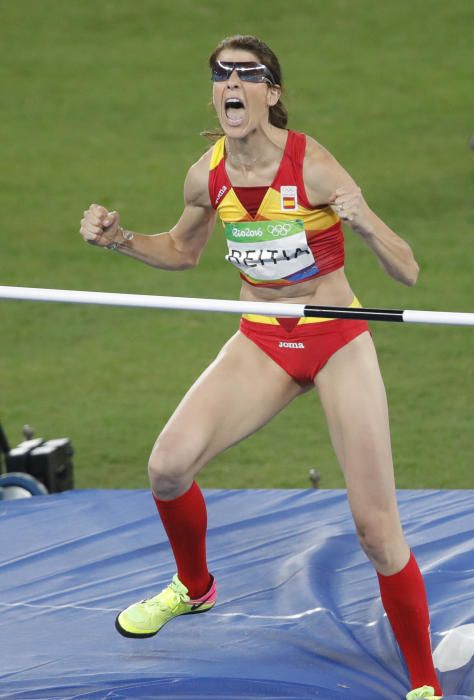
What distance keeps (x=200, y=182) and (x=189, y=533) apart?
3.35ft

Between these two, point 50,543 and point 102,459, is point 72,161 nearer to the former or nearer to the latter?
point 102,459

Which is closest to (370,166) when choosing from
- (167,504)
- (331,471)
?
(331,471)

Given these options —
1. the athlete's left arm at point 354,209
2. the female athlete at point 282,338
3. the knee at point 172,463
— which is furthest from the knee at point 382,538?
the athlete's left arm at point 354,209

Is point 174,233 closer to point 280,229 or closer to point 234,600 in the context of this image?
point 280,229

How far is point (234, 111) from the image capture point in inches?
150

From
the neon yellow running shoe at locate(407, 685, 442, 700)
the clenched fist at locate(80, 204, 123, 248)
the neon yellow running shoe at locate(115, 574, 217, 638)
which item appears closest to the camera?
the neon yellow running shoe at locate(407, 685, 442, 700)

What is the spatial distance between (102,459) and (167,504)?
2.71m

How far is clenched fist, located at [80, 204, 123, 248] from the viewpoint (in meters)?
3.94

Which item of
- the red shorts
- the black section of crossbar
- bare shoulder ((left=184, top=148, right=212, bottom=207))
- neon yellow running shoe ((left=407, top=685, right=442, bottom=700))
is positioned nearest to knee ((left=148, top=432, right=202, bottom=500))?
the red shorts

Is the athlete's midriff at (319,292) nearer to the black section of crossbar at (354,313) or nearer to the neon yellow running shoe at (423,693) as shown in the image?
the black section of crossbar at (354,313)

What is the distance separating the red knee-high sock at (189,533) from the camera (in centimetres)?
401

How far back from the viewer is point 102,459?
666 cm

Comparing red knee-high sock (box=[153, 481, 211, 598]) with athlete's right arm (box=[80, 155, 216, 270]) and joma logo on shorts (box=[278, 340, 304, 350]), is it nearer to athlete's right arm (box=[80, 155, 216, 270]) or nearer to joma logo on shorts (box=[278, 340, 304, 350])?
joma logo on shorts (box=[278, 340, 304, 350])

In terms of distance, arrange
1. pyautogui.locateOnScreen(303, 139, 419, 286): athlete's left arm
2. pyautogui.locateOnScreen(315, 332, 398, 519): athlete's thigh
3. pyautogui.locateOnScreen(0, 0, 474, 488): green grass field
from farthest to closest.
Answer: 1. pyautogui.locateOnScreen(0, 0, 474, 488): green grass field
2. pyautogui.locateOnScreen(315, 332, 398, 519): athlete's thigh
3. pyautogui.locateOnScreen(303, 139, 419, 286): athlete's left arm
